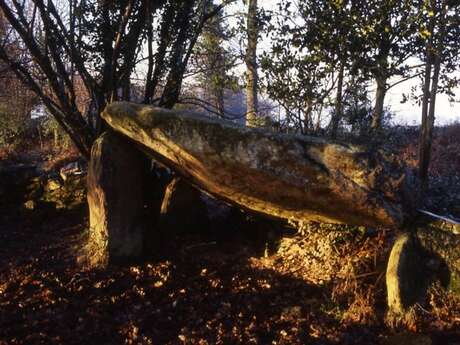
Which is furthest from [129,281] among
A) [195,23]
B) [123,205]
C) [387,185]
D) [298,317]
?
[195,23]

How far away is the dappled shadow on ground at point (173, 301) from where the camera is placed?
13.8 feet

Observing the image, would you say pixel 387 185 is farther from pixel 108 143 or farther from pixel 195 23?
pixel 195 23

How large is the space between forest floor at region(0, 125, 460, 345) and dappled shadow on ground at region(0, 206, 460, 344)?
0.01m

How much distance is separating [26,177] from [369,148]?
720cm

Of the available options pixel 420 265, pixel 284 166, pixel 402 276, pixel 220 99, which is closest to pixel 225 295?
pixel 284 166

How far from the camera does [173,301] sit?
4836 mm

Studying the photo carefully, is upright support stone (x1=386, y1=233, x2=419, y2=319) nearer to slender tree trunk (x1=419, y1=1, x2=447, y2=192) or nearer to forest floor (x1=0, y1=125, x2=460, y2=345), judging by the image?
forest floor (x1=0, y1=125, x2=460, y2=345)

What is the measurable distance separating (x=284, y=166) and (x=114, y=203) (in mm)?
2394

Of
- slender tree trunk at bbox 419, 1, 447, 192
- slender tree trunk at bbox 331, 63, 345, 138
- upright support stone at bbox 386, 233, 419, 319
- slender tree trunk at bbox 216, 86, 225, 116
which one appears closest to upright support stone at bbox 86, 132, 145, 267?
slender tree trunk at bbox 216, 86, 225, 116

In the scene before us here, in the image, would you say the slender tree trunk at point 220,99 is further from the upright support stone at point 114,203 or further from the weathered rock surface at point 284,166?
the weathered rock surface at point 284,166

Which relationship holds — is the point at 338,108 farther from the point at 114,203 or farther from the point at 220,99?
the point at 220,99

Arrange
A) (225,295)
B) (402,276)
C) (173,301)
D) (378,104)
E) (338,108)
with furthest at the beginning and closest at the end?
(378,104), (338,108), (225,295), (173,301), (402,276)

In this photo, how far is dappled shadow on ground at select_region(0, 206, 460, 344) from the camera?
419 cm

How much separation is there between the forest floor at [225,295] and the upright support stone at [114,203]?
9.4 inches
